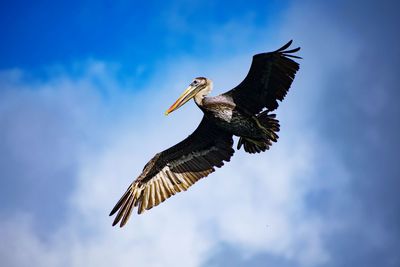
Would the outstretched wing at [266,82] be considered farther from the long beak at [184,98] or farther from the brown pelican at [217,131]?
the long beak at [184,98]

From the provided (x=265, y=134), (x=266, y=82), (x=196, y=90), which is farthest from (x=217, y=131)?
(x=266, y=82)

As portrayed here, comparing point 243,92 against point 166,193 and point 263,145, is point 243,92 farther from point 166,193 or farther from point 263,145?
point 166,193

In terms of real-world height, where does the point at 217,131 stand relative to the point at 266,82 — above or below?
above

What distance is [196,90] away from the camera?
537 inches

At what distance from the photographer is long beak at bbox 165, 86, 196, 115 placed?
13.7 m

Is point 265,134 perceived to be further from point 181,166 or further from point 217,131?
point 181,166

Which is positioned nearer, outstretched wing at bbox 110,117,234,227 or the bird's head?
the bird's head

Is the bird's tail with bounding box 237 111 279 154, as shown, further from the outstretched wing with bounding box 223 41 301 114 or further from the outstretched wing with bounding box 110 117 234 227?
the outstretched wing with bounding box 110 117 234 227

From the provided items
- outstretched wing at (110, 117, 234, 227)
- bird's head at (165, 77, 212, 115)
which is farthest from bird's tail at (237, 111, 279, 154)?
bird's head at (165, 77, 212, 115)

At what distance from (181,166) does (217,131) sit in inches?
57.1

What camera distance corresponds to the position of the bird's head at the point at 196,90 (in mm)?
13587

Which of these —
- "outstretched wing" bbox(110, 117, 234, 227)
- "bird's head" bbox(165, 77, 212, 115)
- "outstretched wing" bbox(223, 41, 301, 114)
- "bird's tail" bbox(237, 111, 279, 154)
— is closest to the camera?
"outstretched wing" bbox(223, 41, 301, 114)

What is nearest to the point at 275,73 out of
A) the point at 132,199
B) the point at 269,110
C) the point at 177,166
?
the point at 269,110

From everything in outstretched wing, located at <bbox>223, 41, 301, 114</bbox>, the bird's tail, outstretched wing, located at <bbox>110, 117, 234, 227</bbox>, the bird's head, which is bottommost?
the bird's tail
